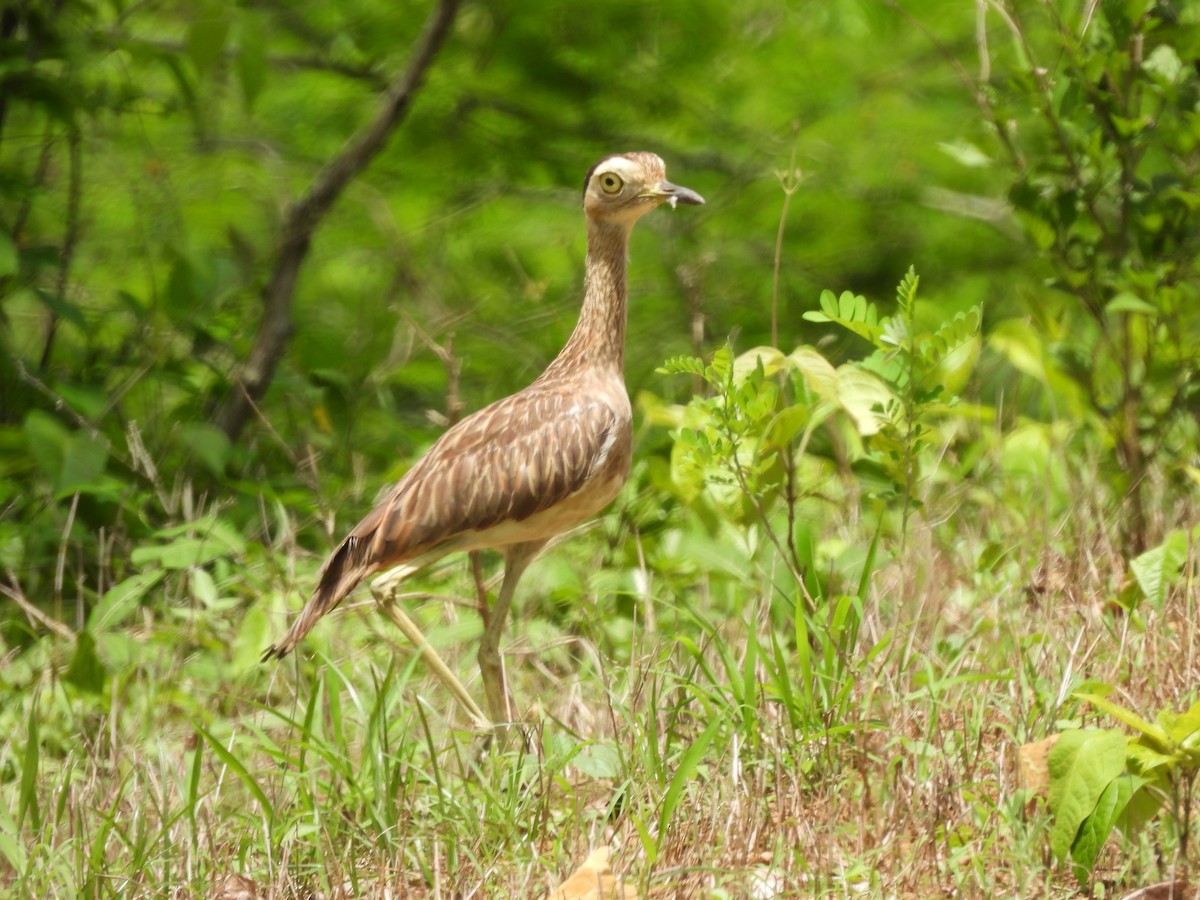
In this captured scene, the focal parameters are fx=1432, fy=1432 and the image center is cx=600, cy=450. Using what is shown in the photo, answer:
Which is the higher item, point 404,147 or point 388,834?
point 404,147

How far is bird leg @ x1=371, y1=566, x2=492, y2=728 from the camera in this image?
441cm

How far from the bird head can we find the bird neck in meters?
0.07

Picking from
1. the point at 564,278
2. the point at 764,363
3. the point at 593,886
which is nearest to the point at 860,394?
the point at 764,363

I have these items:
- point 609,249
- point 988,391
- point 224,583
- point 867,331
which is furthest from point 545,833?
point 988,391

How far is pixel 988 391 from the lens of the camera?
7742mm

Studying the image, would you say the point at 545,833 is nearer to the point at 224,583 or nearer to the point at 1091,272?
the point at 224,583

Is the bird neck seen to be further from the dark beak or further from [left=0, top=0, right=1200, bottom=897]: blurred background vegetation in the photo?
[left=0, top=0, right=1200, bottom=897]: blurred background vegetation

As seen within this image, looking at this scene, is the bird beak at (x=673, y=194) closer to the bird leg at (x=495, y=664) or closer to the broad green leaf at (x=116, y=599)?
the bird leg at (x=495, y=664)

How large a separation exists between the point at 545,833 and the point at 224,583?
7.90 ft

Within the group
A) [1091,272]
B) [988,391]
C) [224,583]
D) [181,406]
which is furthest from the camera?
[988,391]

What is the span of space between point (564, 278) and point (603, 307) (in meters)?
3.34

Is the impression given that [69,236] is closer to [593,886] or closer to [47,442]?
[47,442]

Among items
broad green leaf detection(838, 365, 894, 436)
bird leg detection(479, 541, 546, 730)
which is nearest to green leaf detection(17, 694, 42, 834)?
bird leg detection(479, 541, 546, 730)

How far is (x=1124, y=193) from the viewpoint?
5.02 metres
